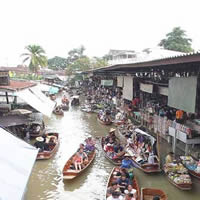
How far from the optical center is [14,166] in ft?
14.4

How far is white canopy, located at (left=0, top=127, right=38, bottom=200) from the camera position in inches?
148

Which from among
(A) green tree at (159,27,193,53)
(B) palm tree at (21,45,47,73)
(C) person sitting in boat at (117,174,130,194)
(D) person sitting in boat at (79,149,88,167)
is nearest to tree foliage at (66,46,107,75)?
(B) palm tree at (21,45,47,73)

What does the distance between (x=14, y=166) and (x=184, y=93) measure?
929cm

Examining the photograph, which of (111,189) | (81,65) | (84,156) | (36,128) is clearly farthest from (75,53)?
(111,189)

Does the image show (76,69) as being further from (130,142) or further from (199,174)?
(199,174)

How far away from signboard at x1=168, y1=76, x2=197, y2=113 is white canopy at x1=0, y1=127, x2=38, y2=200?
7.93m

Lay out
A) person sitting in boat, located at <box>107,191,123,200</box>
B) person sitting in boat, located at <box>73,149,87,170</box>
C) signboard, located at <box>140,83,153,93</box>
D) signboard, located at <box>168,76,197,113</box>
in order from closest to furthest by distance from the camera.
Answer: person sitting in boat, located at <box>107,191,123,200</box>
signboard, located at <box>168,76,197,113</box>
person sitting in boat, located at <box>73,149,87,170</box>
signboard, located at <box>140,83,153,93</box>

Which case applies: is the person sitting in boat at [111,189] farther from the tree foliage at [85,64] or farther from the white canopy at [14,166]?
the tree foliage at [85,64]

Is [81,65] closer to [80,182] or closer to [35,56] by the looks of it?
[35,56]

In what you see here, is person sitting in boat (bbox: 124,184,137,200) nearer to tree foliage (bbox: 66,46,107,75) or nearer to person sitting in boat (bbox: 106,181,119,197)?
person sitting in boat (bbox: 106,181,119,197)

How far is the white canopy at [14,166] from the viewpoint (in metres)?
3.76

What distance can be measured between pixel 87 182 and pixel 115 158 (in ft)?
7.60

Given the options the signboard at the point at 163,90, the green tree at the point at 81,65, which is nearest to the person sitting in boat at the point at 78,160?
the signboard at the point at 163,90

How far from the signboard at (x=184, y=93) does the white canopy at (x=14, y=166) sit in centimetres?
793
